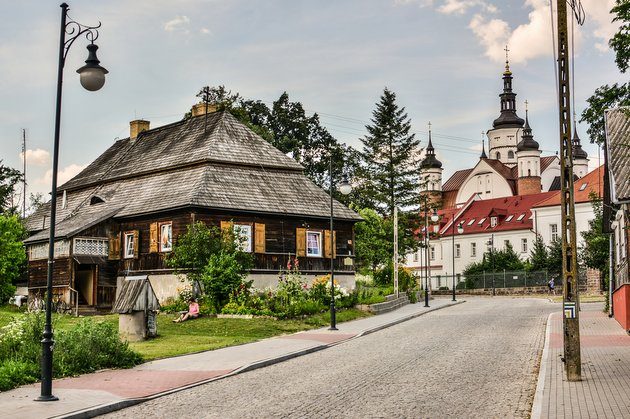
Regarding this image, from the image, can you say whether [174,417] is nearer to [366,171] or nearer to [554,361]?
[554,361]

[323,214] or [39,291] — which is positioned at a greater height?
[323,214]

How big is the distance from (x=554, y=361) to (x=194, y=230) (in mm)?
19810

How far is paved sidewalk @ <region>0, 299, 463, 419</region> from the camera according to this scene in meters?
12.0

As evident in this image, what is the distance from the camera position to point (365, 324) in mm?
28922

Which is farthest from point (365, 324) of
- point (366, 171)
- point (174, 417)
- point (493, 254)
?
point (493, 254)

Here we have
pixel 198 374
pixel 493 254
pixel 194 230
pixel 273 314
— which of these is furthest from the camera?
pixel 493 254

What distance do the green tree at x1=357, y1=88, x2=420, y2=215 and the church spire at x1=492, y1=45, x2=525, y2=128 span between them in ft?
201

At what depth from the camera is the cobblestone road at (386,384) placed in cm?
1184

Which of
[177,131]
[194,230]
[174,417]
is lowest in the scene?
[174,417]

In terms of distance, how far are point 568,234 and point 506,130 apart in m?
118

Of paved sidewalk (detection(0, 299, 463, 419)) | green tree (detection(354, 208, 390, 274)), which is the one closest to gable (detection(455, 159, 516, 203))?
green tree (detection(354, 208, 390, 274))

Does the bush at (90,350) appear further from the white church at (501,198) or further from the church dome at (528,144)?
the church dome at (528,144)

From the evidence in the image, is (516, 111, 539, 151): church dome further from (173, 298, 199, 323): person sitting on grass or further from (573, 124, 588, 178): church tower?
(173, 298, 199, 323): person sitting on grass

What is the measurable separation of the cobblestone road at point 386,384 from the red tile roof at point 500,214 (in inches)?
2714
